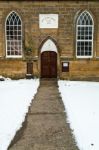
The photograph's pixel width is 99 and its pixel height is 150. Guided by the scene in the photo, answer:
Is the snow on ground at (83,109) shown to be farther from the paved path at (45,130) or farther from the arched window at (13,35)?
the arched window at (13,35)

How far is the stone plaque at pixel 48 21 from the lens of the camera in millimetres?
25844

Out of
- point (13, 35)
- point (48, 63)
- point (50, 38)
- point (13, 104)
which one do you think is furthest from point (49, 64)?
point (13, 104)

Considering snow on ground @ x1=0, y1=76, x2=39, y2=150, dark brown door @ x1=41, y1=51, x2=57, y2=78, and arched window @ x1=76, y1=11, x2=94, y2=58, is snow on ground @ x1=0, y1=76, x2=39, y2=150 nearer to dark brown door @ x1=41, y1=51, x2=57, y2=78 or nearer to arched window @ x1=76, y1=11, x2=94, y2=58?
dark brown door @ x1=41, y1=51, x2=57, y2=78

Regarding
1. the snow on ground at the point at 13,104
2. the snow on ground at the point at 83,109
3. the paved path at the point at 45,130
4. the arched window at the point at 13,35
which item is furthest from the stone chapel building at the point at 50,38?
the paved path at the point at 45,130

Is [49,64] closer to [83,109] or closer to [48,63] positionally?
[48,63]

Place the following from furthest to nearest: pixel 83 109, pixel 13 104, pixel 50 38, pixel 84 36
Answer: pixel 84 36 → pixel 50 38 → pixel 13 104 → pixel 83 109

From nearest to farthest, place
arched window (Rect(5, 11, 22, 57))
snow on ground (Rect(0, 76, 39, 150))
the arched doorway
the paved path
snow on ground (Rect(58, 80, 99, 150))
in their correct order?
the paved path → snow on ground (Rect(58, 80, 99, 150)) → snow on ground (Rect(0, 76, 39, 150)) → arched window (Rect(5, 11, 22, 57)) → the arched doorway

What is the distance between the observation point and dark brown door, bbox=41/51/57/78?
26.5m

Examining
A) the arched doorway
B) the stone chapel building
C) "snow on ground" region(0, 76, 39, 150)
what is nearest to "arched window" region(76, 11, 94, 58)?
the stone chapel building

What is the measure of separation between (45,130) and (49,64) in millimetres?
14930

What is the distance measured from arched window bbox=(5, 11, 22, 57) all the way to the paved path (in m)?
9.51

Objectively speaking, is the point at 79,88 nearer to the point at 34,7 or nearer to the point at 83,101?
the point at 83,101

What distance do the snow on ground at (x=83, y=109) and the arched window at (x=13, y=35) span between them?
4.15m

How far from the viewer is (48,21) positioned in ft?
84.9
